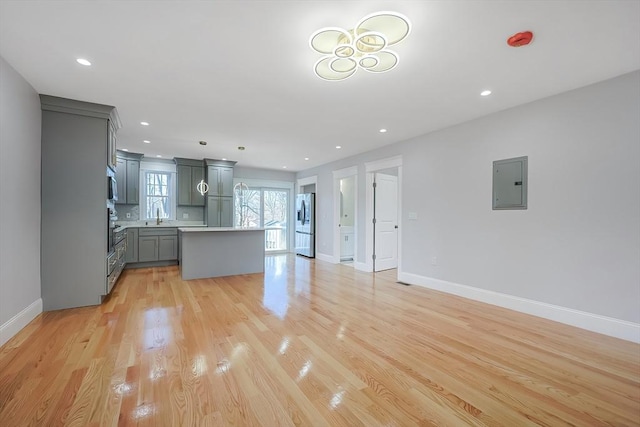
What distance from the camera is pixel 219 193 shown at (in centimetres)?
688

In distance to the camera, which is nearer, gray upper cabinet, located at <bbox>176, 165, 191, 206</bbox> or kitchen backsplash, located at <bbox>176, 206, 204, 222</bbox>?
gray upper cabinet, located at <bbox>176, 165, 191, 206</bbox>

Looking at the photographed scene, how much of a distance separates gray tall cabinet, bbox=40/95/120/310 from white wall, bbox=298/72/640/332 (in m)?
4.73

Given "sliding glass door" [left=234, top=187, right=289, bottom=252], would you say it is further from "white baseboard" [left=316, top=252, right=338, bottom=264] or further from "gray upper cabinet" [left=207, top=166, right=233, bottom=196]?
"white baseboard" [left=316, top=252, right=338, bottom=264]

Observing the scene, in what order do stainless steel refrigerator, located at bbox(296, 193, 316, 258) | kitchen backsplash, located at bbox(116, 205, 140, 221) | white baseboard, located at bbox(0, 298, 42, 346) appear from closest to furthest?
white baseboard, located at bbox(0, 298, 42, 346) → kitchen backsplash, located at bbox(116, 205, 140, 221) → stainless steel refrigerator, located at bbox(296, 193, 316, 258)

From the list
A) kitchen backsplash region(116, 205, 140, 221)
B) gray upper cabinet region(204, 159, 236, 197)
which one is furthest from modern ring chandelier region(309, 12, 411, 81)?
kitchen backsplash region(116, 205, 140, 221)

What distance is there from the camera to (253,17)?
187 centimetres

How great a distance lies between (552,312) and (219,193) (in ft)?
21.9

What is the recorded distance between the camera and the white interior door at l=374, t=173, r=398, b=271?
5.73 m

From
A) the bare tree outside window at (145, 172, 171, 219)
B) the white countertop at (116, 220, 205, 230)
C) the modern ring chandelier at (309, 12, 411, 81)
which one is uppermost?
the modern ring chandelier at (309, 12, 411, 81)

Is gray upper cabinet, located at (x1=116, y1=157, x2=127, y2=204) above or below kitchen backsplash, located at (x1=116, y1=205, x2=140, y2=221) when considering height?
above

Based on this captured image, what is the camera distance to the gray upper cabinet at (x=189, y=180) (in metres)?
6.66

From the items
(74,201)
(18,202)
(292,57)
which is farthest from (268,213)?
(292,57)

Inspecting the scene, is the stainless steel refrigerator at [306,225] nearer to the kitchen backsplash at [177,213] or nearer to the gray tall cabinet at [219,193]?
the gray tall cabinet at [219,193]

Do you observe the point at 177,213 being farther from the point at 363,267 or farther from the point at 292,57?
the point at 292,57
